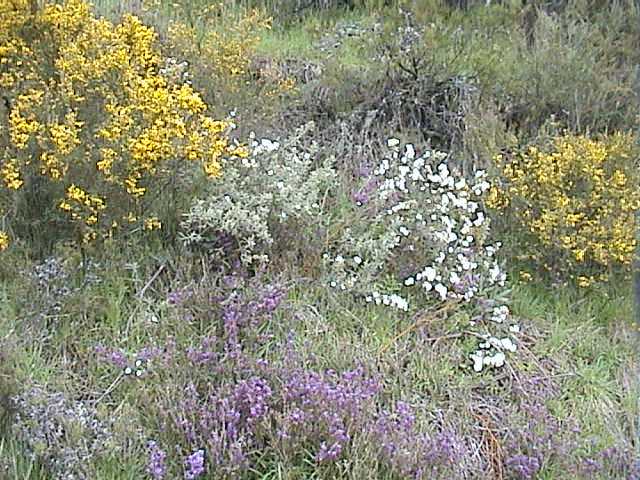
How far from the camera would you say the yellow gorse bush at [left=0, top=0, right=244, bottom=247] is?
4.12 metres

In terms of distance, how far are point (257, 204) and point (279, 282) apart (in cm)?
38

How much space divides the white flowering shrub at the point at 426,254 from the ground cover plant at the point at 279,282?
1 centimetres

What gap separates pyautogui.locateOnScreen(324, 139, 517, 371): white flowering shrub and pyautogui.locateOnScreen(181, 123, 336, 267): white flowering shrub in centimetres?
26

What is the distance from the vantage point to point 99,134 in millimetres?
4137

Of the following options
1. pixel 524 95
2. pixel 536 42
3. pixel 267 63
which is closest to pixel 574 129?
pixel 524 95

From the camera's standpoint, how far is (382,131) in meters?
5.62

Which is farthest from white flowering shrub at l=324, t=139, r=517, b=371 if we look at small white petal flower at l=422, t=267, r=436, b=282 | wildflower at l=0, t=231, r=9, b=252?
wildflower at l=0, t=231, r=9, b=252

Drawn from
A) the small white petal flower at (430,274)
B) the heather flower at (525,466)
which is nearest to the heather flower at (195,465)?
the heather flower at (525,466)

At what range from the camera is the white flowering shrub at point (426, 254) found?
14.2 ft

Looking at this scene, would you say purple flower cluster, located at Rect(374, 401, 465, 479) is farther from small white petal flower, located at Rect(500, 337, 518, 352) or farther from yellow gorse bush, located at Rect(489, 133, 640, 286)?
Result: yellow gorse bush, located at Rect(489, 133, 640, 286)

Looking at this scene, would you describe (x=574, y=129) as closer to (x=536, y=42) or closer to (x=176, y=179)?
(x=536, y=42)

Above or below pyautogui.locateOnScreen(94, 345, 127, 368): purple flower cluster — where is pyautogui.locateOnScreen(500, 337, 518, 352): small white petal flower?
below

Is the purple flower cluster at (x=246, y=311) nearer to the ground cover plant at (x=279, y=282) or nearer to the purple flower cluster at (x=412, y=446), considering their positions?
the ground cover plant at (x=279, y=282)

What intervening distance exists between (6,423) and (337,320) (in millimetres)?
1433
